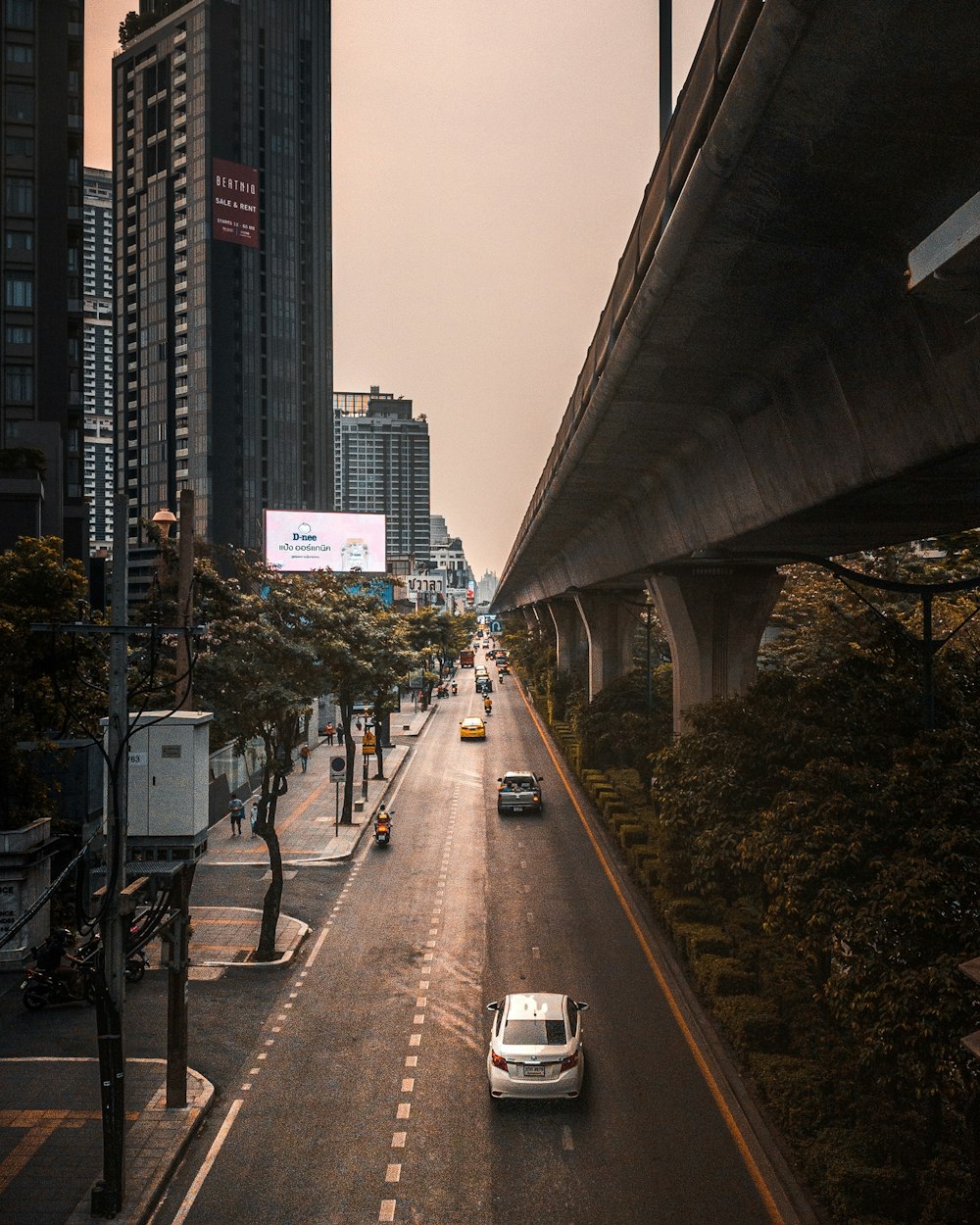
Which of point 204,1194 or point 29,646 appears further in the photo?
point 29,646

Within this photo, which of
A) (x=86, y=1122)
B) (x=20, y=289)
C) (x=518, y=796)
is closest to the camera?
(x=86, y=1122)

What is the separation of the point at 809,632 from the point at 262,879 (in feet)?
68.2

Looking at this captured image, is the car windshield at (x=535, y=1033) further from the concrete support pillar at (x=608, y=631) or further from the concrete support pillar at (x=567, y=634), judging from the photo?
the concrete support pillar at (x=567, y=634)

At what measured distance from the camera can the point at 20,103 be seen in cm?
5419

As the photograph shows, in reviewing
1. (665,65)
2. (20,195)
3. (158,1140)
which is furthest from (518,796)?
(20,195)

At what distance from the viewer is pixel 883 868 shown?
11578 millimetres

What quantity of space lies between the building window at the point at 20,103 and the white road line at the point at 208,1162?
5526 centimetres

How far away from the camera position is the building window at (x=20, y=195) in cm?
5309

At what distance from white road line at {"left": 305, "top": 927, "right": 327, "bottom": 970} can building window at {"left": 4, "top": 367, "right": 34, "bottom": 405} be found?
Answer: 4004 cm

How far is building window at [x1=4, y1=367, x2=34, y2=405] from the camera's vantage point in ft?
173

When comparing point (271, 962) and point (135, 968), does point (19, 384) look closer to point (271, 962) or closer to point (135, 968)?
point (135, 968)

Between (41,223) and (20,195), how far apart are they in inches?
73.0

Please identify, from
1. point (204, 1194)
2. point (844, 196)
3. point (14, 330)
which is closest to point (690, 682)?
point (204, 1194)

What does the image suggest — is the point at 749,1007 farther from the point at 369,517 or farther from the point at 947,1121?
the point at 369,517
